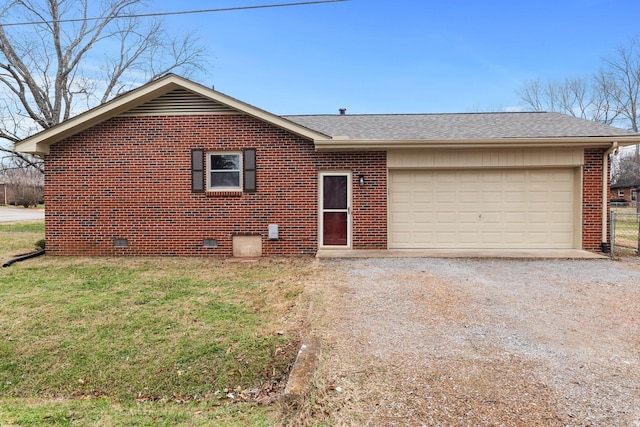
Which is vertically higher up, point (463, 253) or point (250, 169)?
point (250, 169)

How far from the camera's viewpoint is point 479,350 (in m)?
3.54

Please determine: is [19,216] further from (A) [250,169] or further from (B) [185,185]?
(A) [250,169]

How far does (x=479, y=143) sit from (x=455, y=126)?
190cm

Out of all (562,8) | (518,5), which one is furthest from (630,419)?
(562,8)

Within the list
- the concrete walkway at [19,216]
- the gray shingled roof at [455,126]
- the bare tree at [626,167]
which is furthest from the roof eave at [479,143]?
the bare tree at [626,167]

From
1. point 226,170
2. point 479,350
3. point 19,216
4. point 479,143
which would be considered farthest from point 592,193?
point 19,216

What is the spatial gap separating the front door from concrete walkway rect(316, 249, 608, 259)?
33 centimetres

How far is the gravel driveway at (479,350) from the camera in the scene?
257 cm

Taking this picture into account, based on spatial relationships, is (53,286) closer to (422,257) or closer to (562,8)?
(422,257)

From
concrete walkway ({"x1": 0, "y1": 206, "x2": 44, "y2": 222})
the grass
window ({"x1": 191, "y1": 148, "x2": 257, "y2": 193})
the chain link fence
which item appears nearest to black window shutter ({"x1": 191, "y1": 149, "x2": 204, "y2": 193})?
window ({"x1": 191, "y1": 148, "x2": 257, "y2": 193})

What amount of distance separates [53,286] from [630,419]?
7.50m

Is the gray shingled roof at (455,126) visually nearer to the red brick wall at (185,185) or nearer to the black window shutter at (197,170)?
the red brick wall at (185,185)

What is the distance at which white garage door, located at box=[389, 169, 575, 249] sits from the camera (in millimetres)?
8992

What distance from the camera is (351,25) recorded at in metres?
13.4
